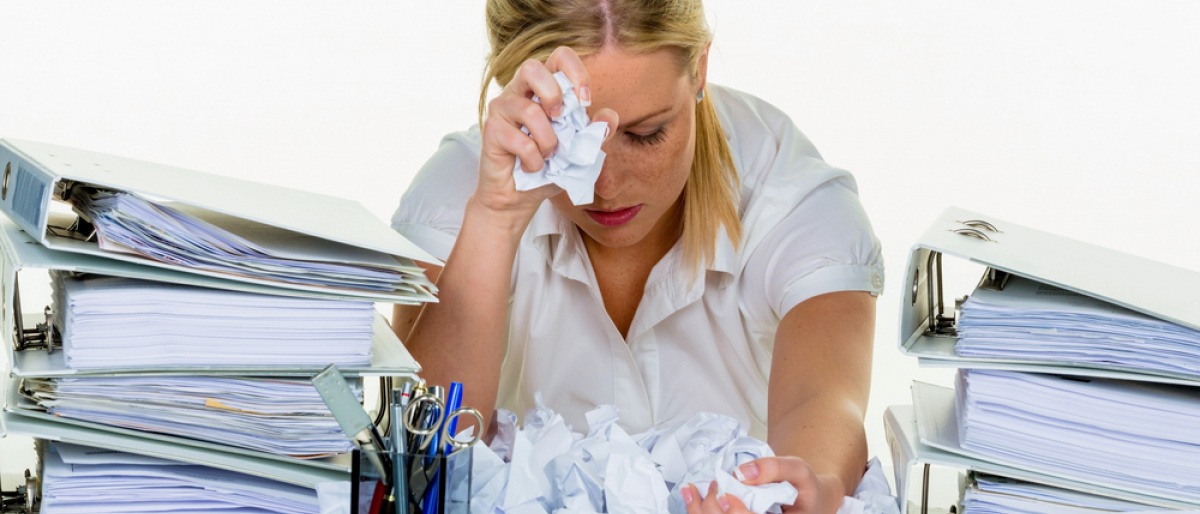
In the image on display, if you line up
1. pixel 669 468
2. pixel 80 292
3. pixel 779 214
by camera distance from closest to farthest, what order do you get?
pixel 80 292 → pixel 669 468 → pixel 779 214

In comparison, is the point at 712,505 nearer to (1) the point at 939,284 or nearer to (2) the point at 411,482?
(2) the point at 411,482

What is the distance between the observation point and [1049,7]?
472 centimetres

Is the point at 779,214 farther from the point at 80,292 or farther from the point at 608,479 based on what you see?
the point at 80,292

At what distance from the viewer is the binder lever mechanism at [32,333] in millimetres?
1258

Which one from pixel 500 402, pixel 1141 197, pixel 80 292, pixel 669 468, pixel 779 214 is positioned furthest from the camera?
pixel 1141 197

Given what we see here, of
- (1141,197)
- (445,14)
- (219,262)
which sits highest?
(219,262)

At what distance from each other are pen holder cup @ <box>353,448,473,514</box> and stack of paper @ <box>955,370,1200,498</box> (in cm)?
53

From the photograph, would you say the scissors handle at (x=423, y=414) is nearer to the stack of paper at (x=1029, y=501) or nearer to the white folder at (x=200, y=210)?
the white folder at (x=200, y=210)

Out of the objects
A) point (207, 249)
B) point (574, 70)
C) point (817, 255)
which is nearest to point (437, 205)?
point (817, 255)

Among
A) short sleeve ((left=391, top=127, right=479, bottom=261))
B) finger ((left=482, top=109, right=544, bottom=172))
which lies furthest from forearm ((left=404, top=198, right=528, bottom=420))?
short sleeve ((left=391, top=127, right=479, bottom=261))

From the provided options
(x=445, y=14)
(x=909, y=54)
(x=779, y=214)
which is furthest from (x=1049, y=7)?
(x=779, y=214)

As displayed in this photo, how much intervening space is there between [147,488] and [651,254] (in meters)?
1.03

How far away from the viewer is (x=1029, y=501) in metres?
1.31

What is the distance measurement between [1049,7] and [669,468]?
3.88 m
